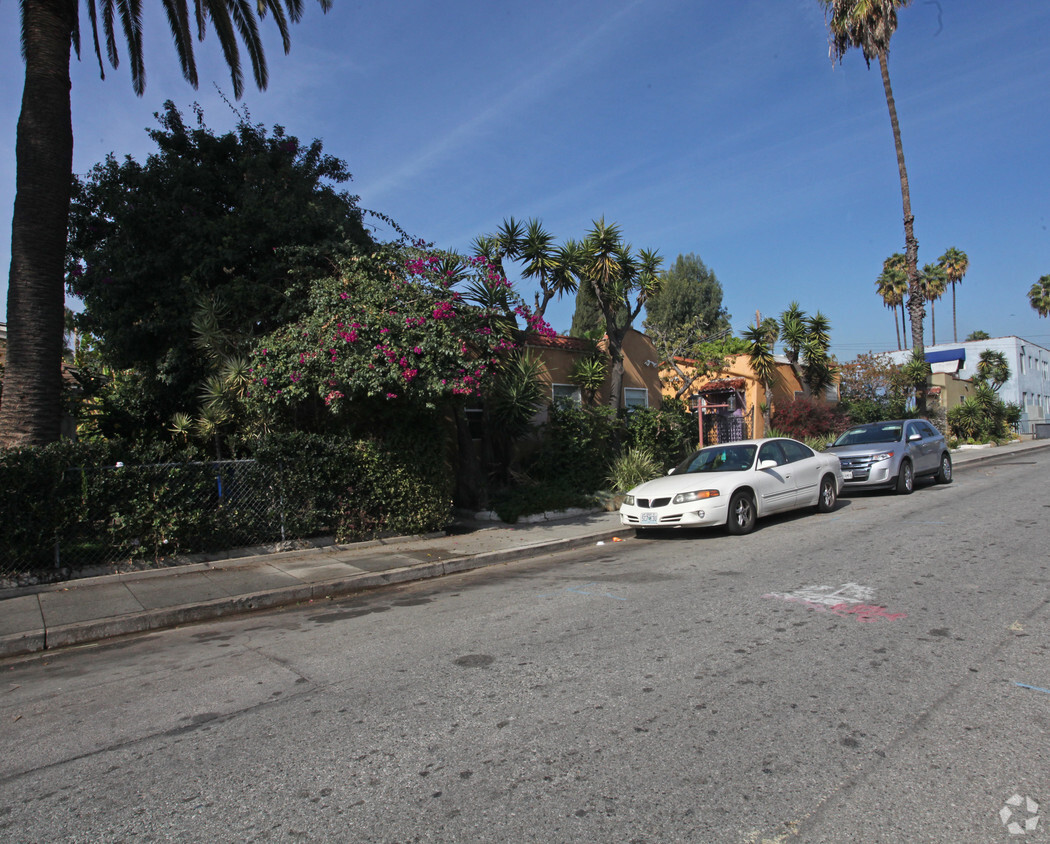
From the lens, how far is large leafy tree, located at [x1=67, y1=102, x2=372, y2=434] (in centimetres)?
1101

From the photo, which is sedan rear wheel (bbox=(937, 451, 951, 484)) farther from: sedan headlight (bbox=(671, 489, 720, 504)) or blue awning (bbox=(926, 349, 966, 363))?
blue awning (bbox=(926, 349, 966, 363))

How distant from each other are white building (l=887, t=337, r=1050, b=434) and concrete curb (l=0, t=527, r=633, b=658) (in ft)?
144

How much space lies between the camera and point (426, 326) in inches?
397

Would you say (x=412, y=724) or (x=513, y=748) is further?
(x=412, y=724)

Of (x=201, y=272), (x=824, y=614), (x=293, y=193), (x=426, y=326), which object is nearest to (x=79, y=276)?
(x=201, y=272)

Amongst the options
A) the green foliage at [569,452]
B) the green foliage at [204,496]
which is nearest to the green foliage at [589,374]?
the green foliage at [569,452]

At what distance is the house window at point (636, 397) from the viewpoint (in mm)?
18750

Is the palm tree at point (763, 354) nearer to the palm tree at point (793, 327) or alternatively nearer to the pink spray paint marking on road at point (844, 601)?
the palm tree at point (793, 327)

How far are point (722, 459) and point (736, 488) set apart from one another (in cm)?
114

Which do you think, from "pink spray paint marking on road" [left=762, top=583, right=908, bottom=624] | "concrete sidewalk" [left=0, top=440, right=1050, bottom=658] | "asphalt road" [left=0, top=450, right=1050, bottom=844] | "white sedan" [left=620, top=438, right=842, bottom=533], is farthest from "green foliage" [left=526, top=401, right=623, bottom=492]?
"pink spray paint marking on road" [left=762, top=583, right=908, bottom=624]

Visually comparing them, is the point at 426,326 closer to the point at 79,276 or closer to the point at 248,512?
the point at 248,512

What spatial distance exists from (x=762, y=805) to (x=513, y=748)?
127cm

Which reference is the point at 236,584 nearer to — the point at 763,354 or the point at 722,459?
the point at 722,459

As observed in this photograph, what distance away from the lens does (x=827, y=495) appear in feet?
40.4
